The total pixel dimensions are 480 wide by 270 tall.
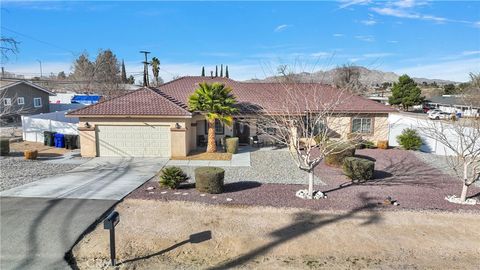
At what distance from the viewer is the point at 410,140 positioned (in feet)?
68.3

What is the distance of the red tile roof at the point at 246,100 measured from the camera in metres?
17.7

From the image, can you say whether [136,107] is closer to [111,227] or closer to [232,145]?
[232,145]

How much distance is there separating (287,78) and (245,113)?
7049mm

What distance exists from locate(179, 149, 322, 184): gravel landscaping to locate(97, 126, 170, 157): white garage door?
3333 millimetres

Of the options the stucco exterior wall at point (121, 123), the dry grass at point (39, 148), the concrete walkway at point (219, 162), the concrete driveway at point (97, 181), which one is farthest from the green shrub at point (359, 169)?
the dry grass at point (39, 148)

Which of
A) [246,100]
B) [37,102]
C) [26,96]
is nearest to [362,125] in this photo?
[246,100]

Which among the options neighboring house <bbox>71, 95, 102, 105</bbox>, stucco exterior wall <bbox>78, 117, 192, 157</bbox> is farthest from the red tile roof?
neighboring house <bbox>71, 95, 102, 105</bbox>

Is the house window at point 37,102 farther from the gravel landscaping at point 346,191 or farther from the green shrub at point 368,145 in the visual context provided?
the green shrub at point 368,145

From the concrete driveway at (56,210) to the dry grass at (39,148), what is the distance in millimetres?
4885

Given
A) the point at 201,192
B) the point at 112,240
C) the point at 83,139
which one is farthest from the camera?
the point at 83,139

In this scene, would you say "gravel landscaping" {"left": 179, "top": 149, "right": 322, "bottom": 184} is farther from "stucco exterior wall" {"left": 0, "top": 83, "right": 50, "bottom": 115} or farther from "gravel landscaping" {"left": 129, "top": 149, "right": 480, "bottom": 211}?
"stucco exterior wall" {"left": 0, "top": 83, "right": 50, "bottom": 115}

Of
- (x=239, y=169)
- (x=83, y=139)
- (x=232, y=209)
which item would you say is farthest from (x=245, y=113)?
(x=232, y=209)

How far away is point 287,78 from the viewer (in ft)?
49.8

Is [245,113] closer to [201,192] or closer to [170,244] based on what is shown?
[201,192]
